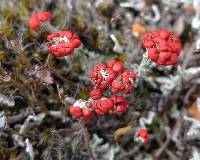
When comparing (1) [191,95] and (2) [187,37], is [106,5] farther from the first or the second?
(1) [191,95]

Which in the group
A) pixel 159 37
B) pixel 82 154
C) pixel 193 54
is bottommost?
pixel 82 154

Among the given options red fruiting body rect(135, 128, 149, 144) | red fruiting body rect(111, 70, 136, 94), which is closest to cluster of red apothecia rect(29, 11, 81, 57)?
red fruiting body rect(111, 70, 136, 94)

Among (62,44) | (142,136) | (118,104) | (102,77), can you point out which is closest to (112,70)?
(102,77)

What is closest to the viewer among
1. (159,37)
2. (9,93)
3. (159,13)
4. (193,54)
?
(159,37)

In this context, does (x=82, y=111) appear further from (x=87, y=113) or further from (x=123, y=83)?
(x=123, y=83)

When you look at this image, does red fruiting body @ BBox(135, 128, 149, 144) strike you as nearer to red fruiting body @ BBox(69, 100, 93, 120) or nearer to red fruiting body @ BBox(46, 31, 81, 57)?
red fruiting body @ BBox(69, 100, 93, 120)

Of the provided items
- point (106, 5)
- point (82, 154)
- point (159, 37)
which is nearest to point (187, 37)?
point (106, 5)
